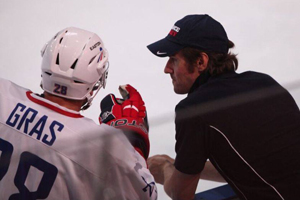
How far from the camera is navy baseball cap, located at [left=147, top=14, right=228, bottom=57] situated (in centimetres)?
166

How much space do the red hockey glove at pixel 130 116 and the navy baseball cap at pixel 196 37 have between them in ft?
0.74

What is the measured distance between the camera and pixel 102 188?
3.57ft

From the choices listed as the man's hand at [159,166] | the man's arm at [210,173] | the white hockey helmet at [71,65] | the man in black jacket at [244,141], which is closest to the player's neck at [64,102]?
the white hockey helmet at [71,65]

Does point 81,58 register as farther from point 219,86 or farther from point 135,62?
point 135,62

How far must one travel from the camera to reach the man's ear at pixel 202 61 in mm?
1647

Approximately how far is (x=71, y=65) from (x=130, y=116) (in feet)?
1.17

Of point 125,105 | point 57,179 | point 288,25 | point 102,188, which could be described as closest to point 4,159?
point 57,179

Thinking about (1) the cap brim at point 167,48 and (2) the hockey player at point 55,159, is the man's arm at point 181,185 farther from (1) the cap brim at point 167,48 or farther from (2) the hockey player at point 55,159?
(1) the cap brim at point 167,48

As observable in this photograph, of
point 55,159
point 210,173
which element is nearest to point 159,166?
point 210,173

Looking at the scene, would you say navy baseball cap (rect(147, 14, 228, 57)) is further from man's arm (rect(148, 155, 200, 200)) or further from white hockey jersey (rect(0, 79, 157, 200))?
white hockey jersey (rect(0, 79, 157, 200))

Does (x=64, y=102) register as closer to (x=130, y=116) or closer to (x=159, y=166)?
(x=130, y=116)

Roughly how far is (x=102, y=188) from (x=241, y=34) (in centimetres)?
250

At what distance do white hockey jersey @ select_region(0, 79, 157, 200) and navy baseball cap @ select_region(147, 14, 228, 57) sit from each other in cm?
57

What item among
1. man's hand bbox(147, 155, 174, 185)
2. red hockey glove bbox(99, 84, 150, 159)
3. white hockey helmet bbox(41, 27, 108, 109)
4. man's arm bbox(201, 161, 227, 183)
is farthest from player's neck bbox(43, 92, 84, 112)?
man's arm bbox(201, 161, 227, 183)
